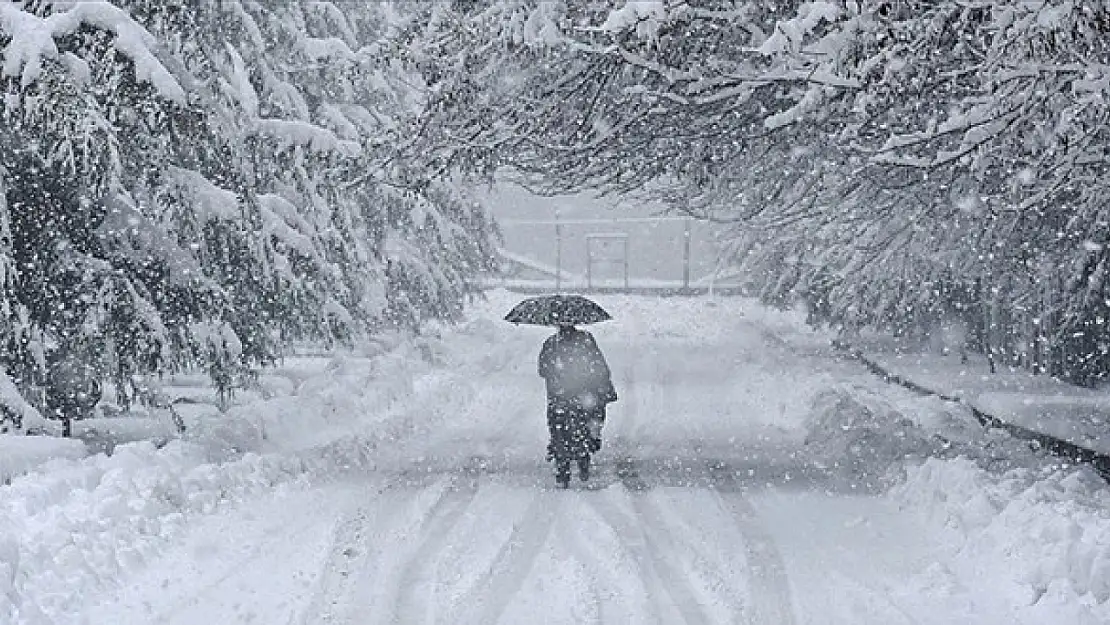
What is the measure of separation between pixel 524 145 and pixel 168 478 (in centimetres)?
406

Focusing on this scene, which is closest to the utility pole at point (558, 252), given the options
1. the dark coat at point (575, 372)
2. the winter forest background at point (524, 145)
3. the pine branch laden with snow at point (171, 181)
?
the winter forest background at point (524, 145)

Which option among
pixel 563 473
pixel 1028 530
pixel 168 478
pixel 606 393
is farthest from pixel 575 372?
pixel 1028 530

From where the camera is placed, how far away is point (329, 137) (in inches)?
551

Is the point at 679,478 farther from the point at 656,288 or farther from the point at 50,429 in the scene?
the point at 656,288

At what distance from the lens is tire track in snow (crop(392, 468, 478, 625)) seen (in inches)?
288

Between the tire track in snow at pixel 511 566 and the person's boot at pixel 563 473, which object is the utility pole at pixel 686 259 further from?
the tire track in snow at pixel 511 566

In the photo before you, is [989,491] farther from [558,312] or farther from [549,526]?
[558,312]

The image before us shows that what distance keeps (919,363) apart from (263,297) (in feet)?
49.9

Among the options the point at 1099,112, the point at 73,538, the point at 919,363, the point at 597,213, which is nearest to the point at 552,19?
the point at 1099,112

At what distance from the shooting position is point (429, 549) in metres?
8.87

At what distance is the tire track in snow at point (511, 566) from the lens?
7301 mm

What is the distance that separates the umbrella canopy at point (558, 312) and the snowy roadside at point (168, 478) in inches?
94.6

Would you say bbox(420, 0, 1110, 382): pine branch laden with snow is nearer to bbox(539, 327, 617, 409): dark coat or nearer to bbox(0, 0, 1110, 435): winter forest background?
bbox(0, 0, 1110, 435): winter forest background

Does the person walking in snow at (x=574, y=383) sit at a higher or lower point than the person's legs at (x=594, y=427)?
higher
